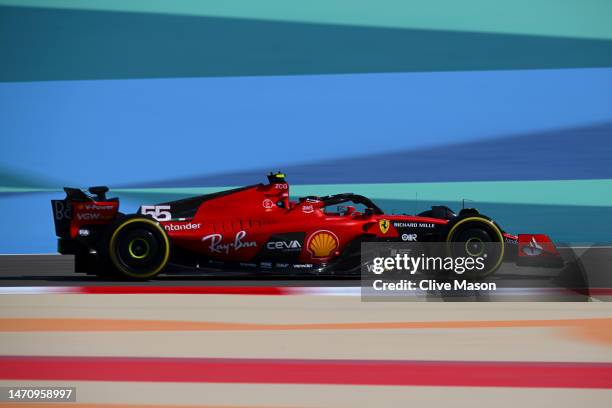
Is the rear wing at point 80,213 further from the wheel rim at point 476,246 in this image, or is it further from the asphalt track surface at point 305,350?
the wheel rim at point 476,246

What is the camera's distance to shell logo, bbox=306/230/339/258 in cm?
966

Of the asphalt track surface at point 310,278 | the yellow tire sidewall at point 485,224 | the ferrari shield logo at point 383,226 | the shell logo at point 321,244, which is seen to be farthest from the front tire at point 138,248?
the yellow tire sidewall at point 485,224

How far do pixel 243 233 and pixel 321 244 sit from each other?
0.94 metres

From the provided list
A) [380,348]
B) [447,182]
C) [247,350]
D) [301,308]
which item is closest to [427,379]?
[380,348]

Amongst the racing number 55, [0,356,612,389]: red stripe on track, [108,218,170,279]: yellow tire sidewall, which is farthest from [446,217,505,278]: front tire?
→ [0,356,612,389]: red stripe on track

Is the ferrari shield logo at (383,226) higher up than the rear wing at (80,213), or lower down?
lower down

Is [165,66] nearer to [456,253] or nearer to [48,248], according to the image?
[48,248]

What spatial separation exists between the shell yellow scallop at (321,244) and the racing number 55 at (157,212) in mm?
1783

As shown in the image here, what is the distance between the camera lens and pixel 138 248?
31.2 ft

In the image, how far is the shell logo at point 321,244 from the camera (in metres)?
9.66

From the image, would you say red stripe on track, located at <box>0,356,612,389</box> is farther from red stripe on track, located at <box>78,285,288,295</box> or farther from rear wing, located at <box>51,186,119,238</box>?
rear wing, located at <box>51,186,119,238</box>

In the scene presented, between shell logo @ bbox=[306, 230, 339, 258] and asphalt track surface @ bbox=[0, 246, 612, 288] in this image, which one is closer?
asphalt track surface @ bbox=[0, 246, 612, 288]

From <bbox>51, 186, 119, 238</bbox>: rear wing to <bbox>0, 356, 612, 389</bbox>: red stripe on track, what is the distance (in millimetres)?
5158

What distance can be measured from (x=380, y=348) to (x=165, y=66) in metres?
13.4
